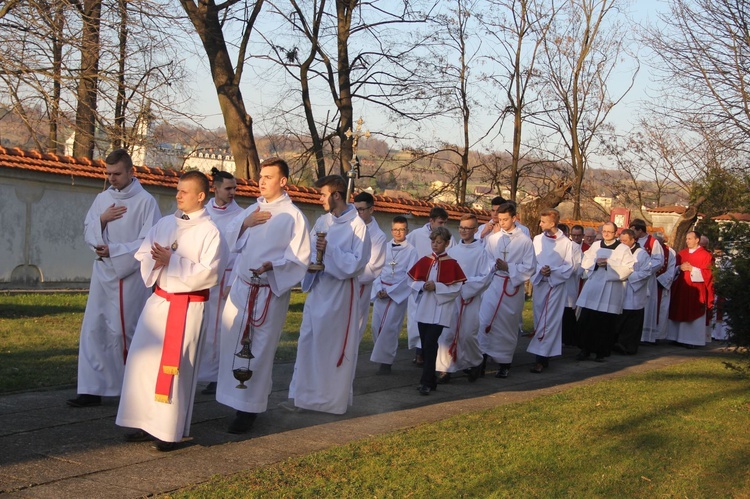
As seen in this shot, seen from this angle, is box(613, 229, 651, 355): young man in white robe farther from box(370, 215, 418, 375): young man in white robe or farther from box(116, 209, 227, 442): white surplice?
box(116, 209, 227, 442): white surplice

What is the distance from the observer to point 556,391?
10.6 meters

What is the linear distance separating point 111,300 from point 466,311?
439 cm

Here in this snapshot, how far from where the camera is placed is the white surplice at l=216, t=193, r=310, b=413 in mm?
7223

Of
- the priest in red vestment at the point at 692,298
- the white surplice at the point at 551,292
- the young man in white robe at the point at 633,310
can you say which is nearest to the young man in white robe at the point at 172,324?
the white surplice at the point at 551,292

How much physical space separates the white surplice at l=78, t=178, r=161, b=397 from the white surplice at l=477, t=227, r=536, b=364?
4.84m

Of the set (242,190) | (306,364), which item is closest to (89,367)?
(306,364)

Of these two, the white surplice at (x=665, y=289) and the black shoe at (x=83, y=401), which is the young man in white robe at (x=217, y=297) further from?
the white surplice at (x=665, y=289)

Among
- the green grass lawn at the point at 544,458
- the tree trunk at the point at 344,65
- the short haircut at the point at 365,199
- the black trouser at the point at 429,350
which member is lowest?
the green grass lawn at the point at 544,458

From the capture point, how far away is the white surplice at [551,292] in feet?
39.9

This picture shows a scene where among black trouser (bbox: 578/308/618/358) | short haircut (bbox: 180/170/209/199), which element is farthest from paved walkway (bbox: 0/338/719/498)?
black trouser (bbox: 578/308/618/358)

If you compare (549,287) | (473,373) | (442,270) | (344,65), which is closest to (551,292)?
(549,287)

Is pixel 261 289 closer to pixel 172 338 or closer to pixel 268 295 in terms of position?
pixel 268 295

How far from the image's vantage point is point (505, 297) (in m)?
11.6

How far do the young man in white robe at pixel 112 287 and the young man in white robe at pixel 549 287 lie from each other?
19.2 feet
